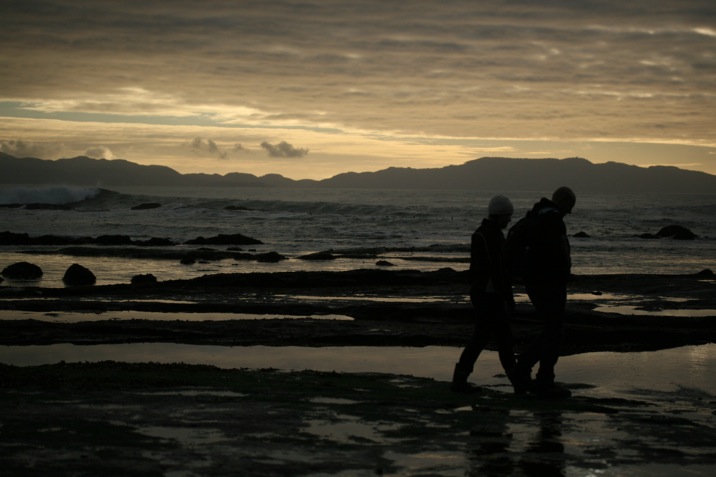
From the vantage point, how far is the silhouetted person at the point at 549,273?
867cm

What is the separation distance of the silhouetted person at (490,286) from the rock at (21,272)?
20.1 m

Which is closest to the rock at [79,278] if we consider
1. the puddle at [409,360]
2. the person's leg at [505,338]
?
the puddle at [409,360]

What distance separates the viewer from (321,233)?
60.4 metres

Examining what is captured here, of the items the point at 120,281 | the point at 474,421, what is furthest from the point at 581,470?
the point at 120,281

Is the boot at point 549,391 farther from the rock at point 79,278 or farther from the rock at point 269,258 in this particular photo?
the rock at point 269,258

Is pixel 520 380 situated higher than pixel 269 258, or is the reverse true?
pixel 520 380

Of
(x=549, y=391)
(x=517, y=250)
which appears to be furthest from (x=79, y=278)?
(x=549, y=391)

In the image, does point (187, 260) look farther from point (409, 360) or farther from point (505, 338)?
point (505, 338)

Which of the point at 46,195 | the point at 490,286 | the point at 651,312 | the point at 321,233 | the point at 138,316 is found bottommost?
the point at 321,233

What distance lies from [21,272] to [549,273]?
69.7 feet

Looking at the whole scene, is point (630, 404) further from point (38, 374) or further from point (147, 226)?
point (147, 226)

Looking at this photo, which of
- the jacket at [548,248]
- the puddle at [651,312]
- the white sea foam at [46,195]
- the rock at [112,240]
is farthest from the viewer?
the white sea foam at [46,195]

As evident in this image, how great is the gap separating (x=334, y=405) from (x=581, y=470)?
2.70m

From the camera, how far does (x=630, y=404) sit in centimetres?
854
